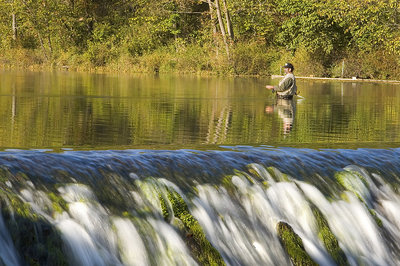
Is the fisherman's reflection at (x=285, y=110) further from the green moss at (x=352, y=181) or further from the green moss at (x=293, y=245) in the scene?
the green moss at (x=293, y=245)

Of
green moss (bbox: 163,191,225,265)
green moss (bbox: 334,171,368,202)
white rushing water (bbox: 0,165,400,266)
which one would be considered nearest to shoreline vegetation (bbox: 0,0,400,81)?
green moss (bbox: 334,171,368,202)

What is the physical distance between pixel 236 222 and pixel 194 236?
70 centimetres

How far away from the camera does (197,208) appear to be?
289 inches

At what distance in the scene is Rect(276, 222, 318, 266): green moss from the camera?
7.48m

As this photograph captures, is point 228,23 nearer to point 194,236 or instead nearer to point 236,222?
point 236,222

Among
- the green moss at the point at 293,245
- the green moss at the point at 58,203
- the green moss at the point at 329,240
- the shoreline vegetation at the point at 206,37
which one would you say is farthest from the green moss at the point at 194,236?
the shoreline vegetation at the point at 206,37

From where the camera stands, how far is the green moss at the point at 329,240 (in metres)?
7.84

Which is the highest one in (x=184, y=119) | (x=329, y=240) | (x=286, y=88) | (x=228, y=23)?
(x=228, y=23)

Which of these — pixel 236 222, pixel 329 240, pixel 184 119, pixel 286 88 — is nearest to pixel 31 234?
pixel 236 222

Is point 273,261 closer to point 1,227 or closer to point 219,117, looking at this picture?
point 1,227

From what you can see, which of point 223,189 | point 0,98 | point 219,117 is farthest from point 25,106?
point 223,189

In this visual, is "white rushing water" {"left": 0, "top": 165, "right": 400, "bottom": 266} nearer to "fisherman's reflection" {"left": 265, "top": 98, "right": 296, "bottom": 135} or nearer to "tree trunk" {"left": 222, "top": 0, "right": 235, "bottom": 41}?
"fisherman's reflection" {"left": 265, "top": 98, "right": 296, "bottom": 135}

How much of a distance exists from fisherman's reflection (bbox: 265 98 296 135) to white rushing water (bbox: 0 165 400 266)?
510 centimetres

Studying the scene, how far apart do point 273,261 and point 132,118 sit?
8.64 metres
